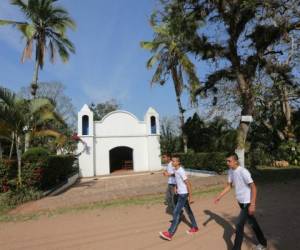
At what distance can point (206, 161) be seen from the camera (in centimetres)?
1661

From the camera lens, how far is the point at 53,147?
20.9 meters

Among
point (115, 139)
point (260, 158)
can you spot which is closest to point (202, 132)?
point (260, 158)

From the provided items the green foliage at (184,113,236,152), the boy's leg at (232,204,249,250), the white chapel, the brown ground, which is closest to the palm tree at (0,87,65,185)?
the brown ground

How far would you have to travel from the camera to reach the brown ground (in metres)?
4.67

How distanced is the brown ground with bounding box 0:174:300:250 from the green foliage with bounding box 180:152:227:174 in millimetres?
7097

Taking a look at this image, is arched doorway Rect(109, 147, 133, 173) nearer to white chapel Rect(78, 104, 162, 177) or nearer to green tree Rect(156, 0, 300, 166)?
white chapel Rect(78, 104, 162, 177)

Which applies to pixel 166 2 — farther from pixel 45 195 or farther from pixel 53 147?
pixel 53 147

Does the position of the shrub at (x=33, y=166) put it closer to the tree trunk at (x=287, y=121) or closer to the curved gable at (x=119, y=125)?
the curved gable at (x=119, y=125)

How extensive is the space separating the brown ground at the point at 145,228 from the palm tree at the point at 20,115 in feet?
10.3

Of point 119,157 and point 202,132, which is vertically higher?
point 202,132

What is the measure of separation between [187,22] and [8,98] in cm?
836

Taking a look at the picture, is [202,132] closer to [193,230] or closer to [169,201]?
[169,201]

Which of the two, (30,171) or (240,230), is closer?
(240,230)

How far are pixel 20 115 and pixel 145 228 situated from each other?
6819 millimetres
